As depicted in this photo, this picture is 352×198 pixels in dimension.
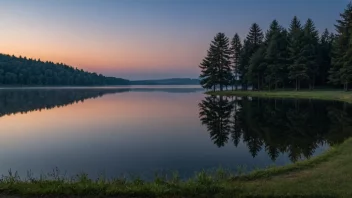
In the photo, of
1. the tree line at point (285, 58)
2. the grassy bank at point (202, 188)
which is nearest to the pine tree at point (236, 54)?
the tree line at point (285, 58)

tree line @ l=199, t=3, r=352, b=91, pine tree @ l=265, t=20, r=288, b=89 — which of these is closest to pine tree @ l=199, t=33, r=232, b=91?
tree line @ l=199, t=3, r=352, b=91

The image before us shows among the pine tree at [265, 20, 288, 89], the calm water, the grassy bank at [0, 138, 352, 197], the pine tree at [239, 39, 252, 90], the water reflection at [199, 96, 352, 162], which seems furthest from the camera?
the pine tree at [239, 39, 252, 90]

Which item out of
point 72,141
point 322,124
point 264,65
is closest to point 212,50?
point 264,65

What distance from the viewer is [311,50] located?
6216cm

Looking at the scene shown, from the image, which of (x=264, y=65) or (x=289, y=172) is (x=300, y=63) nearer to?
(x=264, y=65)

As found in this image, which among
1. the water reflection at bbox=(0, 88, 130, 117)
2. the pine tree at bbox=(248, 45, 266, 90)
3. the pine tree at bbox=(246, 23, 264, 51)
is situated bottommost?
the water reflection at bbox=(0, 88, 130, 117)

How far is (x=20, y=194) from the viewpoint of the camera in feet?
23.8

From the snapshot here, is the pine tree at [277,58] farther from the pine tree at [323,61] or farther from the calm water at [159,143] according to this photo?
the calm water at [159,143]

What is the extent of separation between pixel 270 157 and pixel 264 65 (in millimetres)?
56171

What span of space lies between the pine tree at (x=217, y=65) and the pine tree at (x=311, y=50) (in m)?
19.6

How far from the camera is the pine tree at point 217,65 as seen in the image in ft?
256

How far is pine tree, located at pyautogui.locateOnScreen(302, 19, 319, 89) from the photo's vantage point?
60781mm

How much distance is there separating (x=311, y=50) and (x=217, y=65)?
23.0 m

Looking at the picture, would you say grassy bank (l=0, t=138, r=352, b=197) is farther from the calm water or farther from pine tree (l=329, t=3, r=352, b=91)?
pine tree (l=329, t=3, r=352, b=91)
